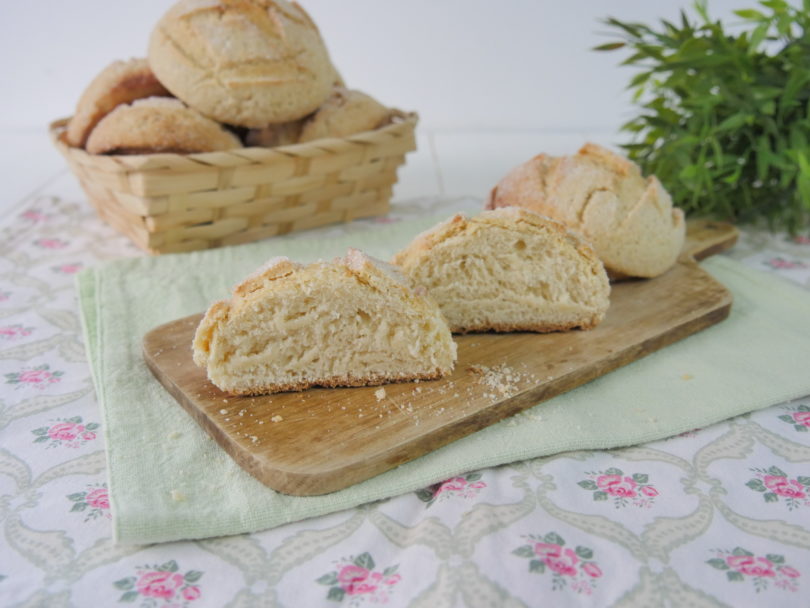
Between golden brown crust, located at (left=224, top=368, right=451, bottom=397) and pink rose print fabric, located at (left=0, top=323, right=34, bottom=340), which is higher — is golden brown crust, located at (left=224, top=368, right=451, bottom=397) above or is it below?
above

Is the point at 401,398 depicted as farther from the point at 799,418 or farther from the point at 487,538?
the point at 799,418

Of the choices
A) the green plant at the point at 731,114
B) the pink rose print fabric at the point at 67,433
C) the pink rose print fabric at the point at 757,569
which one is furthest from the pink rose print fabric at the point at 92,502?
the green plant at the point at 731,114

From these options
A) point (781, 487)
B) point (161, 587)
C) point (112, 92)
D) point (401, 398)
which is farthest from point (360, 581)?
point (112, 92)

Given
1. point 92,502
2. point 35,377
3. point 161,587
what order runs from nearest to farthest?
point 161,587 < point 92,502 < point 35,377

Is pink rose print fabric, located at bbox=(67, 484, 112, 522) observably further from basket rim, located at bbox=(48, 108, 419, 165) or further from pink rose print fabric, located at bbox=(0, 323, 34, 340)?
basket rim, located at bbox=(48, 108, 419, 165)

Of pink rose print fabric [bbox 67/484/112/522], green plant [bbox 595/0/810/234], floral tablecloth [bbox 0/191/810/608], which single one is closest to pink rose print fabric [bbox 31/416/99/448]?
floral tablecloth [bbox 0/191/810/608]

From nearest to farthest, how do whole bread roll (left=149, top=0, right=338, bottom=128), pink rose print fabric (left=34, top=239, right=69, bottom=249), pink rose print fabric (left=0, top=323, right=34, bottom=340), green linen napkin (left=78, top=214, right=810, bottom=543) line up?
green linen napkin (left=78, top=214, right=810, bottom=543)
pink rose print fabric (left=0, top=323, right=34, bottom=340)
whole bread roll (left=149, top=0, right=338, bottom=128)
pink rose print fabric (left=34, top=239, right=69, bottom=249)
